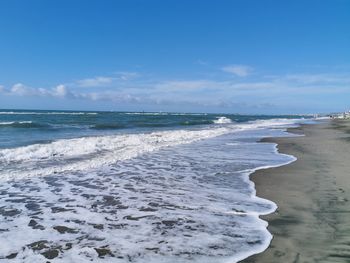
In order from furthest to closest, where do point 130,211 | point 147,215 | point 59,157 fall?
point 59,157
point 130,211
point 147,215

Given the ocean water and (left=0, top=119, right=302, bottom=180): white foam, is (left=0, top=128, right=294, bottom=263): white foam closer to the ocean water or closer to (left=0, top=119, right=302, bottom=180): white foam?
the ocean water

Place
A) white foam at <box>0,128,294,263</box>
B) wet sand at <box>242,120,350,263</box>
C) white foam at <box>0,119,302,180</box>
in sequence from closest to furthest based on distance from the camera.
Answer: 1. wet sand at <box>242,120,350,263</box>
2. white foam at <box>0,128,294,263</box>
3. white foam at <box>0,119,302,180</box>

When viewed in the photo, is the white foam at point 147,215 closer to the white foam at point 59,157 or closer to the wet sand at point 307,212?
the wet sand at point 307,212

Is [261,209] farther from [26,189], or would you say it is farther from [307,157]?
[307,157]

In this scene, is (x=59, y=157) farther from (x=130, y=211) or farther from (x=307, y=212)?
(x=307, y=212)

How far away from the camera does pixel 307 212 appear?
244 inches

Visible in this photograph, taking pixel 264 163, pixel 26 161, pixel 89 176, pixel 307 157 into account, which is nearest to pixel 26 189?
pixel 89 176

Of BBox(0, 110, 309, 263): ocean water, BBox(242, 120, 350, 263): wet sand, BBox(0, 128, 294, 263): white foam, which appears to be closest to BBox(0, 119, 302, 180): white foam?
BBox(0, 110, 309, 263): ocean water

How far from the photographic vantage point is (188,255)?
445 centimetres

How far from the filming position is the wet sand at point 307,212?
4.43m

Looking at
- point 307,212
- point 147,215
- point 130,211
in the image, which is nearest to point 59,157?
point 130,211

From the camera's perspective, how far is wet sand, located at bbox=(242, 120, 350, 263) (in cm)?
443

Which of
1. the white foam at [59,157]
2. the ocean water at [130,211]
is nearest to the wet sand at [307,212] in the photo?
the ocean water at [130,211]

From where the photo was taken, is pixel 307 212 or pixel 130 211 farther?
pixel 130 211
